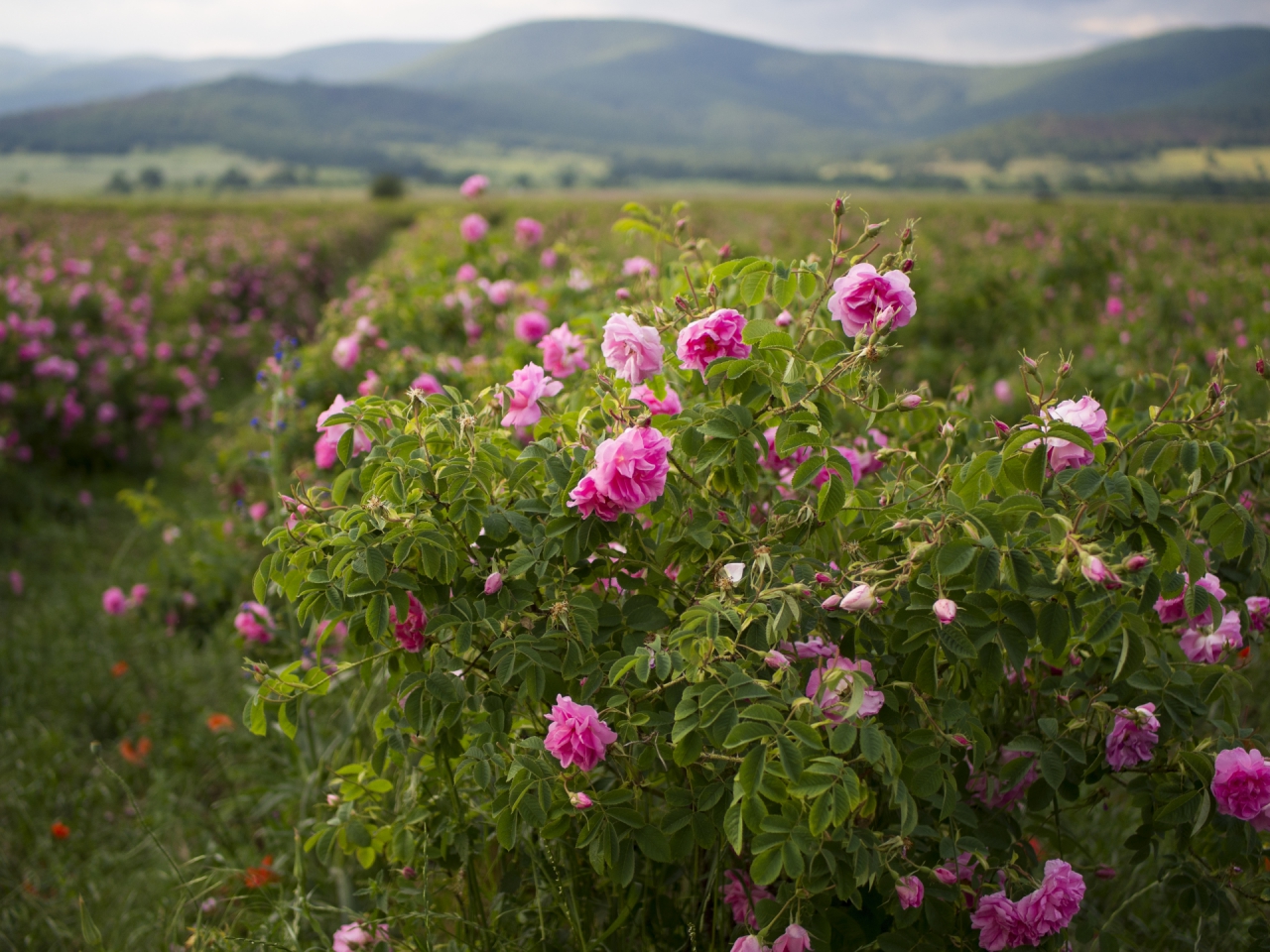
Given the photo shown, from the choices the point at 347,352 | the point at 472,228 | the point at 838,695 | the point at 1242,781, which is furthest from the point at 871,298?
the point at 472,228

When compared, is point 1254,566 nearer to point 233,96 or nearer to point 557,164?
point 557,164

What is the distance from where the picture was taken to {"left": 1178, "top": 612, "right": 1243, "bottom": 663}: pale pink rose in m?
1.59

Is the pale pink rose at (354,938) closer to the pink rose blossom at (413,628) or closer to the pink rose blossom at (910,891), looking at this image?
the pink rose blossom at (413,628)

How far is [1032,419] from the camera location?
1.32 meters

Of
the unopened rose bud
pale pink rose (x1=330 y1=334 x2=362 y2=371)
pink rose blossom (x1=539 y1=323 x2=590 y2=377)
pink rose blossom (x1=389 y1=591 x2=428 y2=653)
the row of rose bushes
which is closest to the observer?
the unopened rose bud

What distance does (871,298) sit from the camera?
1.34 m

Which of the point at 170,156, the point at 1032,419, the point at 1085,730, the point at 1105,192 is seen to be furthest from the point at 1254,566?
the point at 170,156

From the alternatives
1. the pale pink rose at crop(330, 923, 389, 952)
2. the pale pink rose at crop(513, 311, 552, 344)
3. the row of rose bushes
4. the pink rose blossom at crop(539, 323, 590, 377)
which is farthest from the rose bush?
the row of rose bushes

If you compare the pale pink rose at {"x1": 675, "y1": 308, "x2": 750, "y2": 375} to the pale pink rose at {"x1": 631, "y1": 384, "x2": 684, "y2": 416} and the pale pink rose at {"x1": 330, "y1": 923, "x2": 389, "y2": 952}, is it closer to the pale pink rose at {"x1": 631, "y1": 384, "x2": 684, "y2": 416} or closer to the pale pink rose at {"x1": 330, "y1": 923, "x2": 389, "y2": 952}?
the pale pink rose at {"x1": 631, "y1": 384, "x2": 684, "y2": 416}

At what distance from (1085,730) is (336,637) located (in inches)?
101

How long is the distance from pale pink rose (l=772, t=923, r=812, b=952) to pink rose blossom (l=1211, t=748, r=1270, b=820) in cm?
75

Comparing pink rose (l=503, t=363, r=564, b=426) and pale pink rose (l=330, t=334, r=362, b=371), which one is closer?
pink rose (l=503, t=363, r=564, b=426)

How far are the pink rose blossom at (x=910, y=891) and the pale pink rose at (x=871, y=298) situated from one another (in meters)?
0.87

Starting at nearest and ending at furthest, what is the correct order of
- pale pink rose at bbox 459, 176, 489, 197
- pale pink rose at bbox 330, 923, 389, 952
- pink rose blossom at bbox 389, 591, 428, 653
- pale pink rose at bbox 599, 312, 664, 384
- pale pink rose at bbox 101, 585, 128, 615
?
1. pale pink rose at bbox 599, 312, 664, 384
2. pink rose blossom at bbox 389, 591, 428, 653
3. pale pink rose at bbox 330, 923, 389, 952
4. pale pink rose at bbox 101, 585, 128, 615
5. pale pink rose at bbox 459, 176, 489, 197
